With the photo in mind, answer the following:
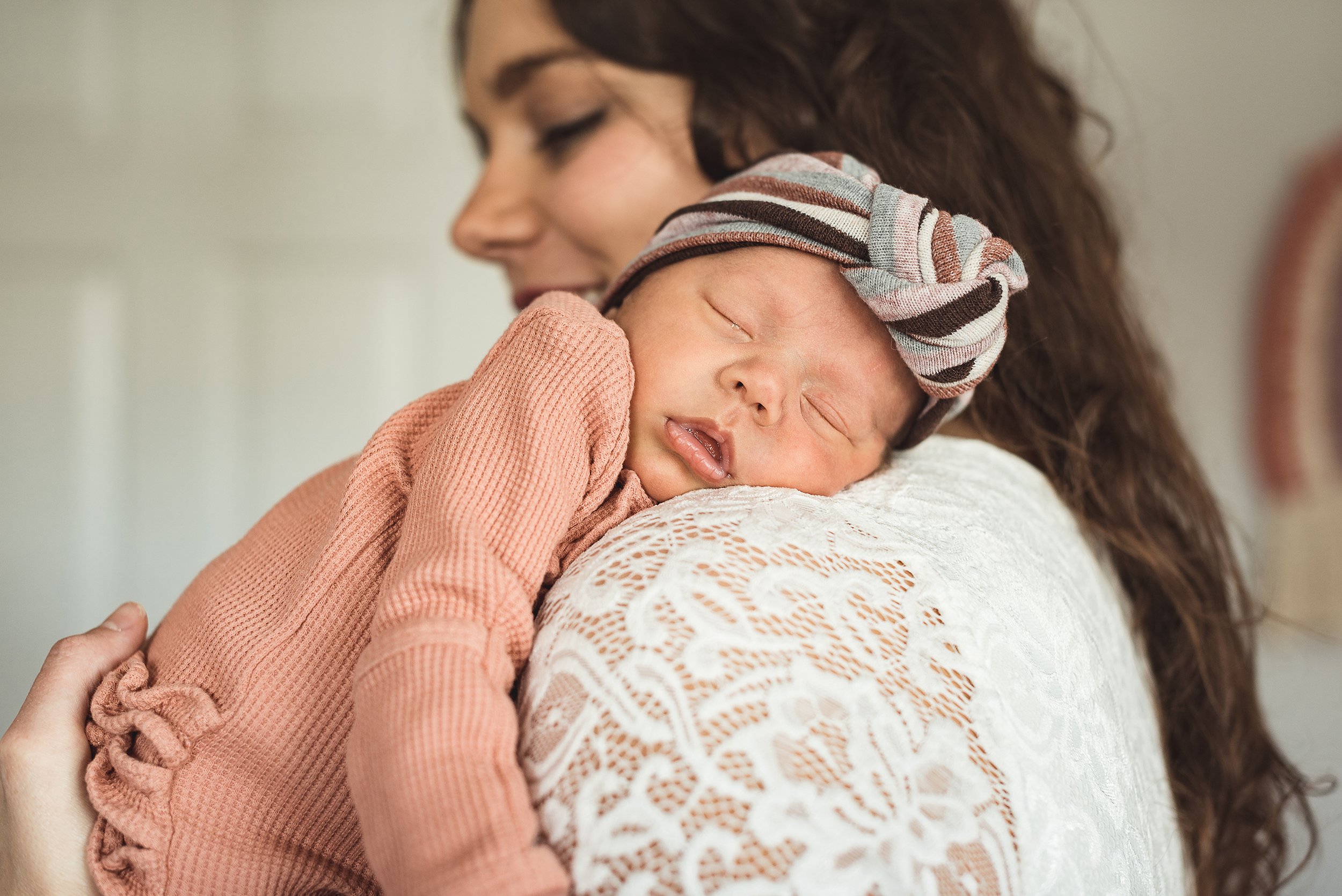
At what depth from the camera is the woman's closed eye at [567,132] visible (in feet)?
4.06

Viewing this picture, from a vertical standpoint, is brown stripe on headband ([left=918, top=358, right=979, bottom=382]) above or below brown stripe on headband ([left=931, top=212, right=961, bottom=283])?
below

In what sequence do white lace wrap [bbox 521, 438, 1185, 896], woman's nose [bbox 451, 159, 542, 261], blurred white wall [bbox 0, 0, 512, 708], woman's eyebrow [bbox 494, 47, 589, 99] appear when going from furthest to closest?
blurred white wall [bbox 0, 0, 512, 708]
woman's nose [bbox 451, 159, 542, 261]
woman's eyebrow [bbox 494, 47, 589, 99]
white lace wrap [bbox 521, 438, 1185, 896]

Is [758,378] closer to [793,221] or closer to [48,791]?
[793,221]

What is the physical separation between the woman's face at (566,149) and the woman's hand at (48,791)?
0.81m

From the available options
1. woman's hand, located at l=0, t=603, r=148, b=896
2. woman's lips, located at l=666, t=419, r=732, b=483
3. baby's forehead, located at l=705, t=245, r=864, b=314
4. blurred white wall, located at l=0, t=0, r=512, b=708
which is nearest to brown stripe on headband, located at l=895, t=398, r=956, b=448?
baby's forehead, located at l=705, t=245, r=864, b=314

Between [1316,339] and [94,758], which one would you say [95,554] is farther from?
[1316,339]

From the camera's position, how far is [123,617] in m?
0.79

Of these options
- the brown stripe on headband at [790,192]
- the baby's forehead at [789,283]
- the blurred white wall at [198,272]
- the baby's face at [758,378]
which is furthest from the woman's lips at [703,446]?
the blurred white wall at [198,272]

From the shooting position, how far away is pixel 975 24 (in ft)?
3.98

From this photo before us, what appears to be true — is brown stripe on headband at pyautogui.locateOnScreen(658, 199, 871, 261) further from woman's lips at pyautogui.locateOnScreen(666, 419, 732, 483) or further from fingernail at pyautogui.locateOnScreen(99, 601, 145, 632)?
fingernail at pyautogui.locateOnScreen(99, 601, 145, 632)

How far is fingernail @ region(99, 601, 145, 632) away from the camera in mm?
776

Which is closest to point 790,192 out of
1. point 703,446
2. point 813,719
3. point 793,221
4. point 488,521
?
point 793,221

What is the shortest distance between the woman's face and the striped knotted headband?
1.17ft

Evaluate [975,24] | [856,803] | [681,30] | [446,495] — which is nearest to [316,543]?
[446,495]
